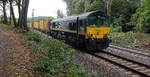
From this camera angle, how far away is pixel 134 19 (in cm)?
3322

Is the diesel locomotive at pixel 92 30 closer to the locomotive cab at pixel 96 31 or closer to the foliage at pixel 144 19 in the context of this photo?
Result: the locomotive cab at pixel 96 31

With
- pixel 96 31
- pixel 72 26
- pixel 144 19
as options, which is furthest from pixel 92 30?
pixel 144 19

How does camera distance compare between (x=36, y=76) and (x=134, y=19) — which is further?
(x=134, y=19)

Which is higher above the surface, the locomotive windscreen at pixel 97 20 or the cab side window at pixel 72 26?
the locomotive windscreen at pixel 97 20

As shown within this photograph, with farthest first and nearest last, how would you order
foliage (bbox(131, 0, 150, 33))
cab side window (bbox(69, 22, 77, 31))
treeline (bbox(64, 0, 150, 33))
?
treeline (bbox(64, 0, 150, 33)) < foliage (bbox(131, 0, 150, 33)) < cab side window (bbox(69, 22, 77, 31))

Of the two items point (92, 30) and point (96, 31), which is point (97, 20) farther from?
point (92, 30)

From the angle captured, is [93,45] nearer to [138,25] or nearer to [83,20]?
[83,20]

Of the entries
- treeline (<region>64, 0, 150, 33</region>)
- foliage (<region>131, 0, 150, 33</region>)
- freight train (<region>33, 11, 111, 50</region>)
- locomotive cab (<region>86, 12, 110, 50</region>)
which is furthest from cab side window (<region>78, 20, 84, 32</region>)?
treeline (<region>64, 0, 150, 33</region>)

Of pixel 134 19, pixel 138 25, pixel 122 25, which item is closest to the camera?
pixel 138 25

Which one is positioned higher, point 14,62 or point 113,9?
point 113,9

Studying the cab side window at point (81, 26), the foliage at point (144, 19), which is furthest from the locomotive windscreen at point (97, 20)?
the foliage at point (144, 19)

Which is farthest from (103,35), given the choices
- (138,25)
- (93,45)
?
(138,25)

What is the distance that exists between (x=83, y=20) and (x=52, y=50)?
19.3ft

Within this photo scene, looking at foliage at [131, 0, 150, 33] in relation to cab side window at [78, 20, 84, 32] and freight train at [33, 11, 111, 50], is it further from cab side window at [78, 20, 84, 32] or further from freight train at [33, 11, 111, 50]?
cab side window at [78, 20, 84, 32]
